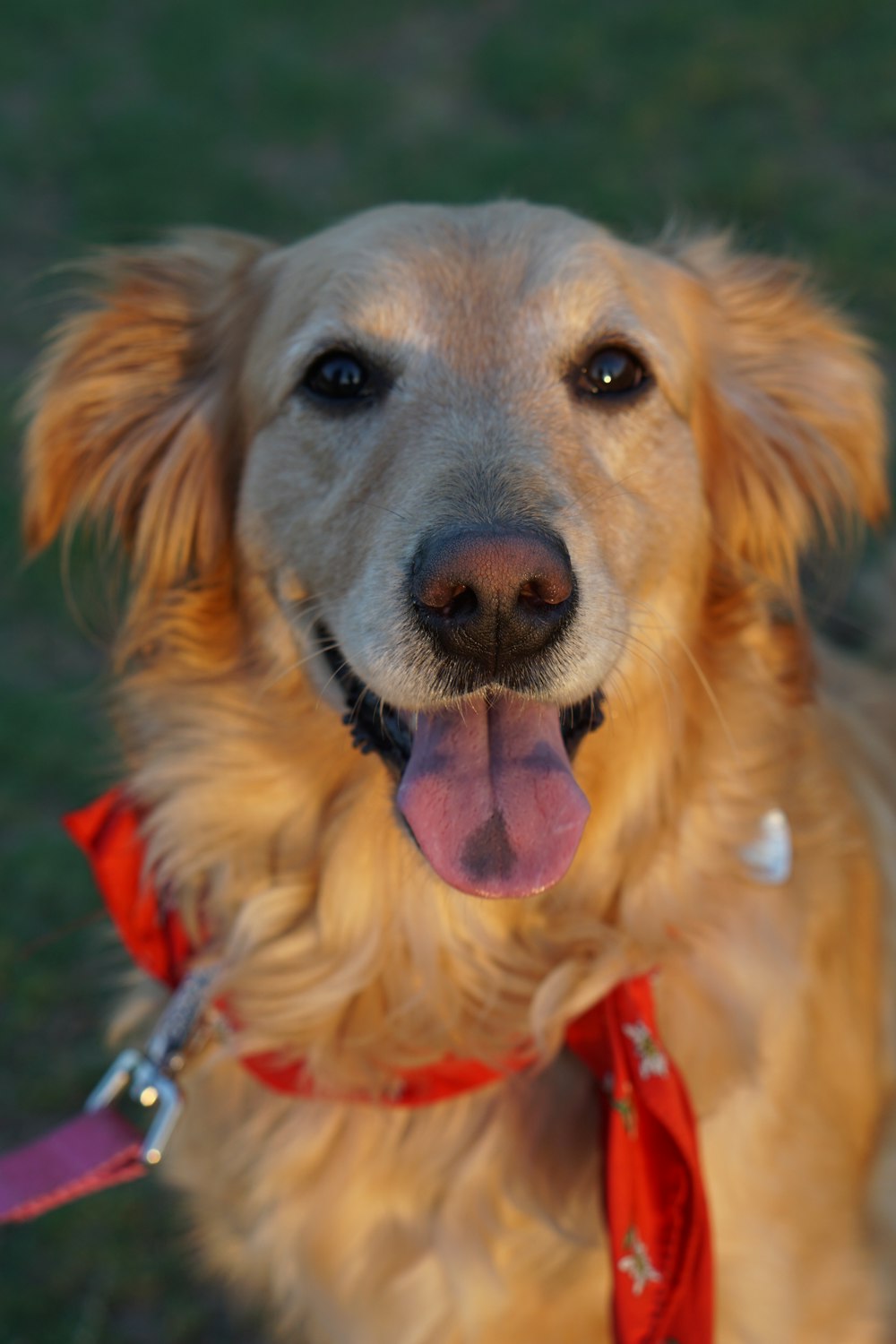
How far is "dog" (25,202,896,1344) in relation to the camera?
2.37 meters

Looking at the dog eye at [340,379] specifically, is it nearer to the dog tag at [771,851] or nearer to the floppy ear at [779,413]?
the floppy ear at [779,413]

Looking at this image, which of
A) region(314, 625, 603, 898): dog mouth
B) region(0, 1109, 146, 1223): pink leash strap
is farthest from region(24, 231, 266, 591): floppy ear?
region(0, 1109, 146, 1223): pink leash strap

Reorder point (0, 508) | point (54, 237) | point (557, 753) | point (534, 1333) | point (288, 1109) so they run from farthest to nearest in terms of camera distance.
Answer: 1. point (54, 237)
2. point (0, 508)
3. point (288, 1109)
4. point (534, 1333)
5. point (557, 753)

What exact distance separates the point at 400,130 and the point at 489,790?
613 cm

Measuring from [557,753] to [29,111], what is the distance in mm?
7087

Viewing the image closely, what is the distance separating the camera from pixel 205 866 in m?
2.75

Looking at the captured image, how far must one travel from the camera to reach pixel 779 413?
3035 millimetres

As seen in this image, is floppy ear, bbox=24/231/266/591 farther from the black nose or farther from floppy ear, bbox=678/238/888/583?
floppy ear, bbox=678/238/888/583

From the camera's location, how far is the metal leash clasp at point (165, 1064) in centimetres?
247

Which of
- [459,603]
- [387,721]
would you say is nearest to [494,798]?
[387,721]

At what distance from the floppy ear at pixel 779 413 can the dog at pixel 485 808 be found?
18mm

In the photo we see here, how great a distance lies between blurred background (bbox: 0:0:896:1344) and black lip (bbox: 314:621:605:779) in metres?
2.62

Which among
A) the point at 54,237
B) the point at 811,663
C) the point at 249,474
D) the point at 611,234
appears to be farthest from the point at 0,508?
the point at 811,663

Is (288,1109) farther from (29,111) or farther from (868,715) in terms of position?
(29,111)
